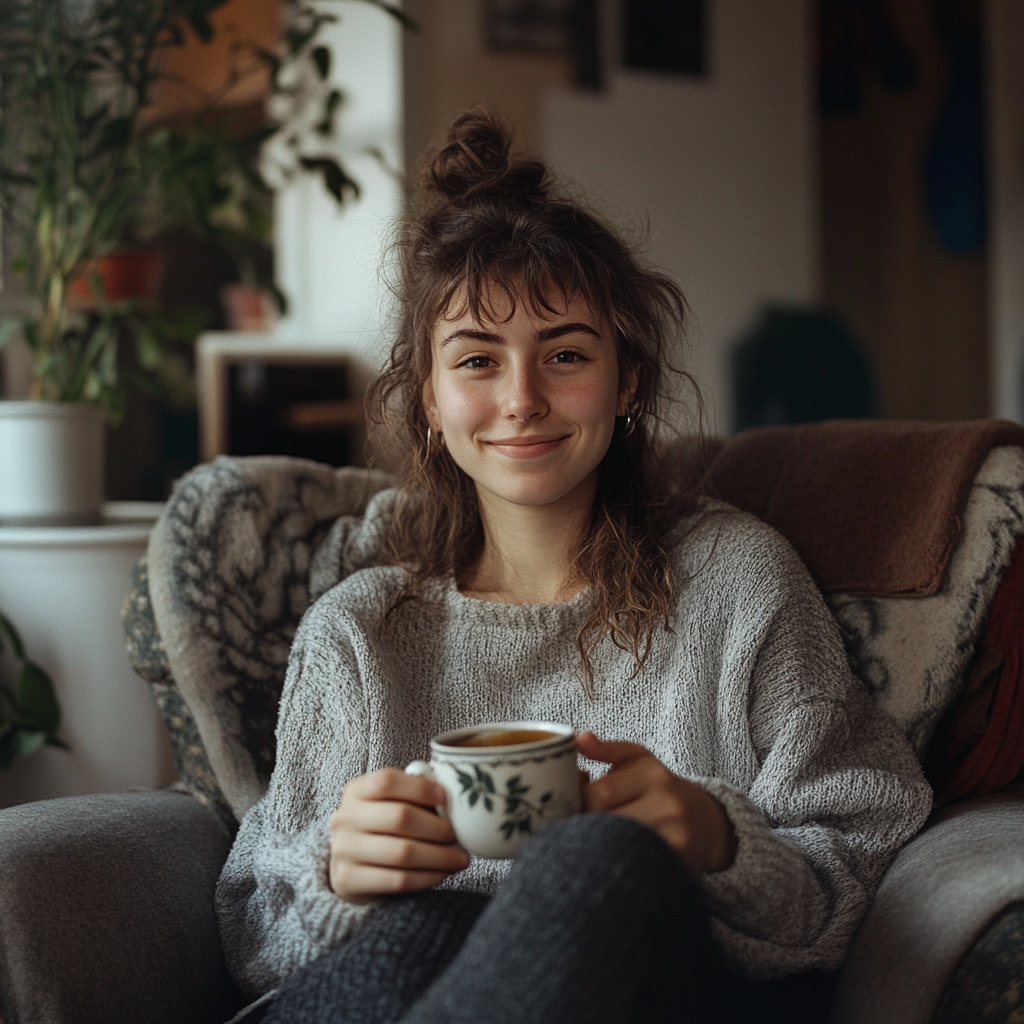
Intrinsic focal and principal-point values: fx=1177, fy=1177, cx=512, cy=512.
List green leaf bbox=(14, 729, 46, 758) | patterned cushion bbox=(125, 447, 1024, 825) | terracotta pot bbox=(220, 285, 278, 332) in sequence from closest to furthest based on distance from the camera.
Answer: patterned cushion bbox=(125, 447, 1024, 825)
green leaf bbox=(14, 729, 46, 758)
terracotta pot bbox=(220, 285, 278, 332)

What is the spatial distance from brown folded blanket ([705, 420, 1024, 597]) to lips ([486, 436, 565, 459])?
1.06 ft

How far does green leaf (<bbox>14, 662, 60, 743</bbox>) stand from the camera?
153cm

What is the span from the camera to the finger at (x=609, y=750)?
0.90 m

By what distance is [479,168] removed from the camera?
48.3 inches

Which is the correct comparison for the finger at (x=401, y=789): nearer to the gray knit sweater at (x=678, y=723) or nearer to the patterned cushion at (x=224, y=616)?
the gray knit sweater at (x=678, y=723)

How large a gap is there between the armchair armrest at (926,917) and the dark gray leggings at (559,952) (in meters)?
0.15

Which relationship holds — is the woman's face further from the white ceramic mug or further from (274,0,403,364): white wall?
(274,0,403,364): white wall

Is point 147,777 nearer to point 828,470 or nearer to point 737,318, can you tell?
point 828,470

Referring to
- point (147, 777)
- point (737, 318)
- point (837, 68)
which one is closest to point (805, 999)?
point (147, 777)

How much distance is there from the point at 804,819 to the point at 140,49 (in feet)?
5.01

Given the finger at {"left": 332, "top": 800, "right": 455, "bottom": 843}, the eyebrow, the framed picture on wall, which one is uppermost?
the framed picture on wall

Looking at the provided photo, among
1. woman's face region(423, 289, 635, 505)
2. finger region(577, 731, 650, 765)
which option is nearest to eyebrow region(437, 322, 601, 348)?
woman's face region(423, 289, 635, 505)

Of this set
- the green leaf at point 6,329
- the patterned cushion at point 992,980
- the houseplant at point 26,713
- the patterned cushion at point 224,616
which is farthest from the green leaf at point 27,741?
the patterned cushion at point 992,980

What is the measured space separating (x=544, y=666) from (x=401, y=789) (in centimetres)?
35
